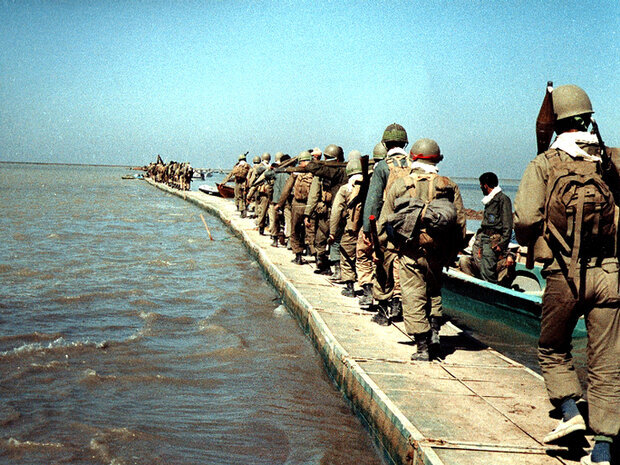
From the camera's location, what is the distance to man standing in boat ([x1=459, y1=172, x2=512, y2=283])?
941cm

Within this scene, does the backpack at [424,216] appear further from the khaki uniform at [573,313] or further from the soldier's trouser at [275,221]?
the soldier's trouser at [275,221]

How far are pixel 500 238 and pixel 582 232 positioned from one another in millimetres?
6026

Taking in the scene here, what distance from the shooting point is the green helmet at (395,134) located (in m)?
6.91

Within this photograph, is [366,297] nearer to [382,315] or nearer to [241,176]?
[382,315]

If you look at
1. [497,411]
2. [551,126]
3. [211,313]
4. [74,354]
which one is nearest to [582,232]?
[551,126]

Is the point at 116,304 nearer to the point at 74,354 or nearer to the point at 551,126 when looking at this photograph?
the point at 74,354

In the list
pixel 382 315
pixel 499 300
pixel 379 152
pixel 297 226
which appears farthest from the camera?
pixel 297 226

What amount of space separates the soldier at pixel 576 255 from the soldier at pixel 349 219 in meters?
4.93

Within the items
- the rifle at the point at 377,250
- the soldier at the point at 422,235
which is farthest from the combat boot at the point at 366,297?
the soldier at the point at 422,235

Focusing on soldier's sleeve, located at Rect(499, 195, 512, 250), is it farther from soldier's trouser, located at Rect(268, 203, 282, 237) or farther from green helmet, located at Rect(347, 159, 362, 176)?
soldier's trouser, located at Rect(268, 203, 282, 237)

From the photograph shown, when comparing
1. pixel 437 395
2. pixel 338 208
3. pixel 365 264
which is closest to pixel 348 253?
pixel 338 208

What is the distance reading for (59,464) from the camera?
183 inches

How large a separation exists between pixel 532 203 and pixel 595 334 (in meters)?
0.87

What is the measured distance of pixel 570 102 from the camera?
13.0 ft
